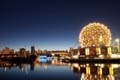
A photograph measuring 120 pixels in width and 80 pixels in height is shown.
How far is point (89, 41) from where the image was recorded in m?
88.1

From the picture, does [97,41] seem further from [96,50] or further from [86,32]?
[96,50]

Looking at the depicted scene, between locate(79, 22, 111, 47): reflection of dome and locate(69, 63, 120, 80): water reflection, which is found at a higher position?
locate(79, 22, 111, 47): reflection of dome

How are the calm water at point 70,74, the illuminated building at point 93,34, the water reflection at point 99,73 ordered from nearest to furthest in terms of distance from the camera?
the water reflection at point 99,73 < the calm water at point 70,74 < the illuminated building at point 93,34

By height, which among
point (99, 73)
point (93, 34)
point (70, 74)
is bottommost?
point (70, 74)

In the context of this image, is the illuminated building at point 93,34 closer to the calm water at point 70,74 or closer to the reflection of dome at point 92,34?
the reflection of dome at point 92,34

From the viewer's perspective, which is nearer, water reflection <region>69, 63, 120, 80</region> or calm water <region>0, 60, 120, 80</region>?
water reflection <region>69, 63, 120, 80</region>

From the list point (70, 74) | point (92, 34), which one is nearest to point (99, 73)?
point (70, 74)

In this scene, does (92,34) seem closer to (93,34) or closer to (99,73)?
(93,34)

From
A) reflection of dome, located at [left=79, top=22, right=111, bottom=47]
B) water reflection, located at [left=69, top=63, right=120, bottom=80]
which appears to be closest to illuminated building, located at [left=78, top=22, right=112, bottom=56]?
reflection of dome, located at [left=79, top=22, right=111, bottom=47]

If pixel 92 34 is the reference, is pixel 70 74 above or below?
below

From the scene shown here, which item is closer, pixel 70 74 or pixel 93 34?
pixel 70 74

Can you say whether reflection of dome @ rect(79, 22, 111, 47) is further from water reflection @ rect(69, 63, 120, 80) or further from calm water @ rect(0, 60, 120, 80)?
water reflection @ rect(69, 63, 120, 80)

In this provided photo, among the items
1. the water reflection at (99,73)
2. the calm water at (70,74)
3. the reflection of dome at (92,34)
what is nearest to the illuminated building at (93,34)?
the reflection of dome at (92,34)

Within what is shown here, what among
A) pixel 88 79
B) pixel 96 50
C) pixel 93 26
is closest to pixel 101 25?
pixel 93 26
